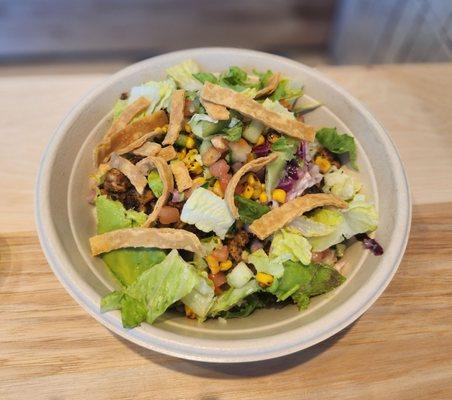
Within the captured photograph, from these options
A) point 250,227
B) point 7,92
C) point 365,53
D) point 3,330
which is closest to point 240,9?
point 365,53

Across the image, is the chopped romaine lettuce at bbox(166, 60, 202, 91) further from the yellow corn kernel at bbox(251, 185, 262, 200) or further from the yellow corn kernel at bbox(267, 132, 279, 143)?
the yellow corn kernel at bbox(251, 185, 262, 200)

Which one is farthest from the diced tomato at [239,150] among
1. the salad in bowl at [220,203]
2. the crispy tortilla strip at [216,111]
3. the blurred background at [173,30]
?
the blurred background at [173,30]

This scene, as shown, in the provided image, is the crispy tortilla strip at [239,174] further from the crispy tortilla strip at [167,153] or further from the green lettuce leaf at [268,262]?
the crispy tortilla strip at [167,153]

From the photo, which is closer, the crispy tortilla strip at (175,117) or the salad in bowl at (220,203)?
the salad in bowl at (220,203)

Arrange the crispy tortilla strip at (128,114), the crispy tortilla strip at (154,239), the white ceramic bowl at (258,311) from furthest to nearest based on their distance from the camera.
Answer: the crispy tortilla strip at (128,114), the crispy tortilla strip at (154,239), the white ceramic bowl at (258,311)

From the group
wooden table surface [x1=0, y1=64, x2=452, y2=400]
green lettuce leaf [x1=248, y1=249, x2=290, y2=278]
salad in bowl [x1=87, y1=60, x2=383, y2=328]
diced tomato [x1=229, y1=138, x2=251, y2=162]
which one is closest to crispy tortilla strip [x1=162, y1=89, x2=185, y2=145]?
salad in bowl [x1=87, y1=60, x2=383, y2=328]

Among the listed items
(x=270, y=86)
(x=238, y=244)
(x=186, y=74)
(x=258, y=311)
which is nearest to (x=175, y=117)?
(x=186, y=74)
